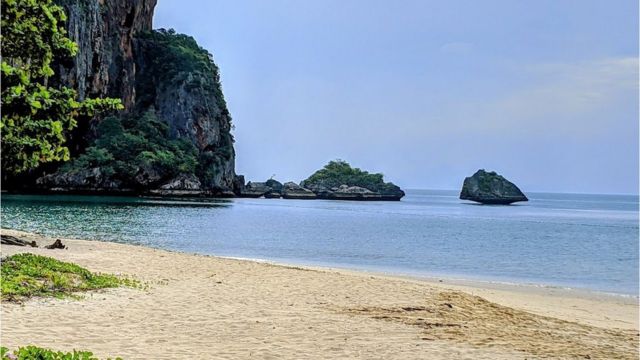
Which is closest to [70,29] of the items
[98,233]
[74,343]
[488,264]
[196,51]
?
[196,51]

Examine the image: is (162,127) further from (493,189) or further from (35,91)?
(35,91)

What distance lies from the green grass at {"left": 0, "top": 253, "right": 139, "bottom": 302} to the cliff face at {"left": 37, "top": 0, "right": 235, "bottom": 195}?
90150 mm

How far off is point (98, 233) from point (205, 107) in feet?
327

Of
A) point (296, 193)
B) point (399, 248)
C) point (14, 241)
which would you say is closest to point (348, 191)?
point (296, 193)

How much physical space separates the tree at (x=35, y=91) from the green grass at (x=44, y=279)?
2.69 meters

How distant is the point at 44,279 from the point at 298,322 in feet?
21.5

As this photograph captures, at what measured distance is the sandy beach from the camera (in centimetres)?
975

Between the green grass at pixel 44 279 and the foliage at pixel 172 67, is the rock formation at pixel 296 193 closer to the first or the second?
the foliage at pixel 172 67

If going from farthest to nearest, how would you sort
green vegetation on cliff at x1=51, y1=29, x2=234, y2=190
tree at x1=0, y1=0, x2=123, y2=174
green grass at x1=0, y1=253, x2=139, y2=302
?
green vegetation on cliff at x1=51, y1=29, x2=234, y2=190 < green grass at x1=0, y1=253, x2=139, y2=302 < tree at x1=0, y1=0, x2=123, y2=174

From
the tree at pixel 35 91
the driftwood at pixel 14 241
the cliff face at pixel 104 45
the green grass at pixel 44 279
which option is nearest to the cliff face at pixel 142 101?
the cliff face at pixel 104 45

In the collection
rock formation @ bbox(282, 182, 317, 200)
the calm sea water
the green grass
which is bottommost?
the calm sea water

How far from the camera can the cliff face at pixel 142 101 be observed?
107 meters

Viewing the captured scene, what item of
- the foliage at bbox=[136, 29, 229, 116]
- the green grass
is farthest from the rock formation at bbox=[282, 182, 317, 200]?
the green grass

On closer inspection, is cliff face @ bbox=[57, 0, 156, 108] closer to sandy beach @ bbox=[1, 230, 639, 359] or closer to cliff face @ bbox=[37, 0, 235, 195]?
cliff face @ bbox=[37, 0, 235, 195]
